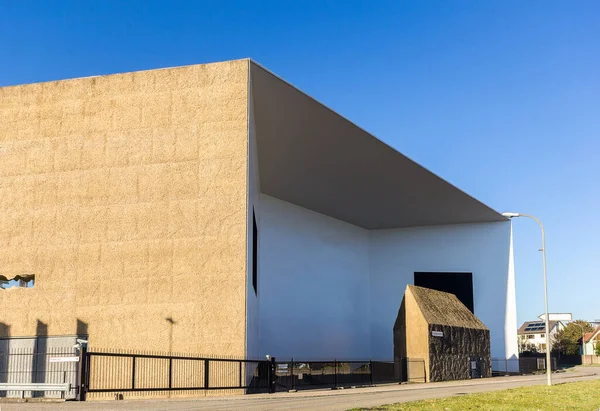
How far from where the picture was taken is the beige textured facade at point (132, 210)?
27141 millimetres

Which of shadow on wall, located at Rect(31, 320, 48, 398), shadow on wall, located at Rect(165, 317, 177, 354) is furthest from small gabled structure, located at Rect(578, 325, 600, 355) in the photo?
shadow on wall, located at Rect(31, 320, 48, 398)

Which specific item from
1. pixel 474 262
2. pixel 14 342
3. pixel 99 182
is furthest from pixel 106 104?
pixel 474 262

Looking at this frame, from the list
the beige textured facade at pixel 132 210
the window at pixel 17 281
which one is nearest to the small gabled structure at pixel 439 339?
the beige textured facade at pixel 132 210

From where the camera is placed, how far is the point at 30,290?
29.0 meters

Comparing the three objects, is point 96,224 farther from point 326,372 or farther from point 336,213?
point 336,213

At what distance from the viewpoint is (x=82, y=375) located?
18484 millimetres

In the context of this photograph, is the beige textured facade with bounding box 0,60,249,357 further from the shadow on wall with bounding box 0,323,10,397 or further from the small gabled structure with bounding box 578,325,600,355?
the small gabled structure with bounding box 578,325,600,355

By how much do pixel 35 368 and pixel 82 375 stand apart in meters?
10.9

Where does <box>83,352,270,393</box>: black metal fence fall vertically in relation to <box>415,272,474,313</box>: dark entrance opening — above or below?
below

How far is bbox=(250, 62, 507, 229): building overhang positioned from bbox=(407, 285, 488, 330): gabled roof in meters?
7.04

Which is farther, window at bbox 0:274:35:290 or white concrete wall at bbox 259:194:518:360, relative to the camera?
white concrete wall at bbox 259:194:518:360

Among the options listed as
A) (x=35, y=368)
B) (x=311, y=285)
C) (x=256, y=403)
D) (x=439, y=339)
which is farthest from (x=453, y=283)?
(x=256, y=403)

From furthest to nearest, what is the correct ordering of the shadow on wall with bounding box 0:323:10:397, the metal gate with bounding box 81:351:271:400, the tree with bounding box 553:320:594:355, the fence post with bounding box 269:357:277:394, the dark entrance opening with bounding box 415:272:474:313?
the tree with bounding box 553:320:594:355
the dark entrance opening with bounding box 415:272:474:313
the shadow on wall with bounding box 0:323:10:397
the metal gate with bounding box 81:351:271:400
the fence post with bounding box 269:357:277:394

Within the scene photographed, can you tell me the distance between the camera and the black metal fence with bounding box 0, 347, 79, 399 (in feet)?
89.9
